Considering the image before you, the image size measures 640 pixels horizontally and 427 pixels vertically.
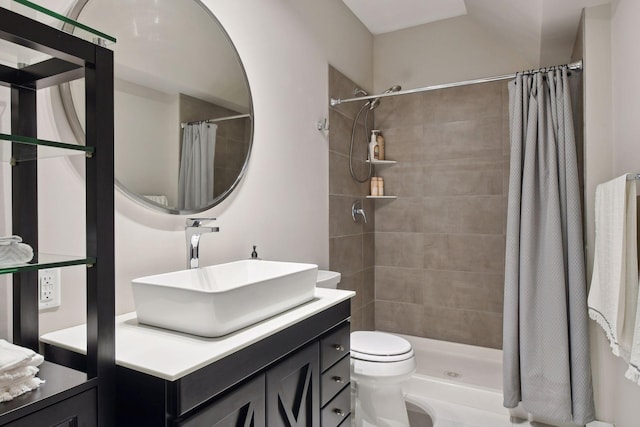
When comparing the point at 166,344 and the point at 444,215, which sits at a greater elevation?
the point at 444,215

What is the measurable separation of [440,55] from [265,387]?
304cm

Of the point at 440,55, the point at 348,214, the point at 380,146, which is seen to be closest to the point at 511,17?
the point at 440,55

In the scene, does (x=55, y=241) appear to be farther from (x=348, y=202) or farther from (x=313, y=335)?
(x=348, y=202)

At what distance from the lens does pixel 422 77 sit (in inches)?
134

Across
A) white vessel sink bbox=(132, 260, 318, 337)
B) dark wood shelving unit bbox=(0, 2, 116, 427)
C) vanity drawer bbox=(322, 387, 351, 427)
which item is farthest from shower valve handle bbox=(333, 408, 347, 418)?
dark wood shelving unit bbox=(0, 2, 116, 427)

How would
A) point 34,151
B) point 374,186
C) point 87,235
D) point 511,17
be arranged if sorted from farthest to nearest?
point 374,186
point 511,17
point 34,151
point 87,235

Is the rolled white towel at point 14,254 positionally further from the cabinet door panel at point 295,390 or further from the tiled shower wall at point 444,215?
the tiled shower wall at point 444,215

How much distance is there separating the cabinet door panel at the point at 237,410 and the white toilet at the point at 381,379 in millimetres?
1091

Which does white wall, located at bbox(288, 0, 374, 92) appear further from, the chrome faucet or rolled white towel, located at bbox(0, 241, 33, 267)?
rolled white towel, located at bbox(0, 241, 33, 267)

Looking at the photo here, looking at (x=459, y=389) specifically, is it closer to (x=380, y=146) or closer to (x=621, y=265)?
(x=621, y=265)

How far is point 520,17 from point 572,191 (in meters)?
1.09

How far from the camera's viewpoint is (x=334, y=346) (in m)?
1.54

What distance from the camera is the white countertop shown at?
3.02ft

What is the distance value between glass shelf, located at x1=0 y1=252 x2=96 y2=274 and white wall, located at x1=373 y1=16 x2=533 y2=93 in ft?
10.2
